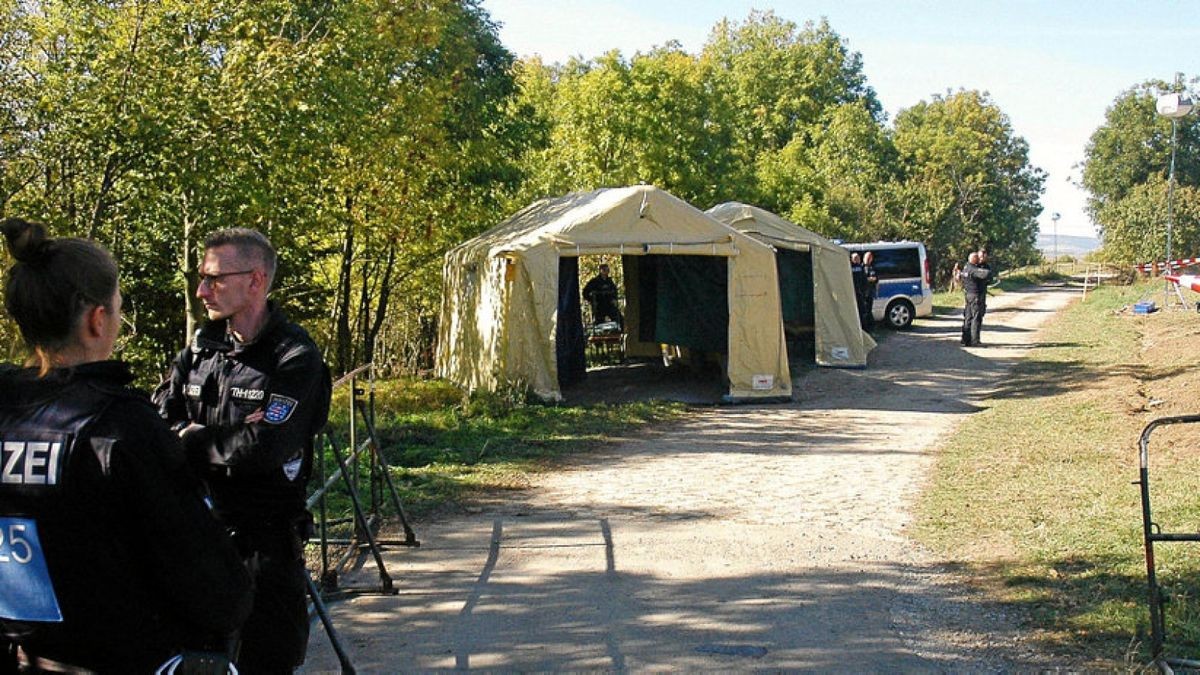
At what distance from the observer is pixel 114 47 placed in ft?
35.8

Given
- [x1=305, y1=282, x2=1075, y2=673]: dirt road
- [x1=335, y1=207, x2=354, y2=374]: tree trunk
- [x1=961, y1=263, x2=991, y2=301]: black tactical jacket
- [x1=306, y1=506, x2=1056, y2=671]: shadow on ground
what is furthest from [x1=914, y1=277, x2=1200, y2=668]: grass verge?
[x1=335, y1=207, x2=354, y2=374]: tree trunk

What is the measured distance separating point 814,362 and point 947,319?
10.8 m

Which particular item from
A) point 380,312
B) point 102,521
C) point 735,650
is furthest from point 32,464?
point 380,312

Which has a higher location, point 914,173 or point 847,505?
point 914,173

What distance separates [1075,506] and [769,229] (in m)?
11.5

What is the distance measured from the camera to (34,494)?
7.64 feet

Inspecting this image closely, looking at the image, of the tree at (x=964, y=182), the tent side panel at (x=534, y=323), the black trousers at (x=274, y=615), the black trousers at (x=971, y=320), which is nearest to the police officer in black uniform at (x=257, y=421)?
the black trousers at (x=274, y=615)

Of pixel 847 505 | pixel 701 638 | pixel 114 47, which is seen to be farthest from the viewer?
pixel 114 47

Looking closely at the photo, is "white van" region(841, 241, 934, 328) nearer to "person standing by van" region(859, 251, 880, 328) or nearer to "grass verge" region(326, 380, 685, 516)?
"person standing by van" region(859, 251, 880, 328)

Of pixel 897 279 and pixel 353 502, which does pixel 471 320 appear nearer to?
pixel 353 502

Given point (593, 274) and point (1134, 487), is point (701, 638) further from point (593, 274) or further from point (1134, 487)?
point (593, 274)

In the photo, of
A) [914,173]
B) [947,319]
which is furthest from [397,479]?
[914,173]

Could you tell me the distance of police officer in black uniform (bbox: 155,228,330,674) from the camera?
3.39 m

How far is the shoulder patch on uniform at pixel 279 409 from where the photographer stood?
11.2 ft
